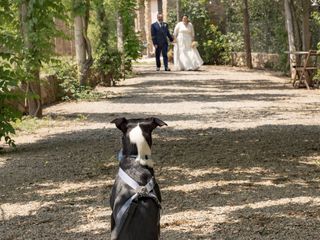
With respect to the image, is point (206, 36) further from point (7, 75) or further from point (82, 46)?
point (7, 75)

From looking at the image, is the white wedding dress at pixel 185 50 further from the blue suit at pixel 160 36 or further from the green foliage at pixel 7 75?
the green foliage at pixel 7 75

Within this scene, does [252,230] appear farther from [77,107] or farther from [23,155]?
[77,107]

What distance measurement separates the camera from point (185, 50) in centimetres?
2653

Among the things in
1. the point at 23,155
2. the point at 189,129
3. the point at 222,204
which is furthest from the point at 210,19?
the point at 222,204

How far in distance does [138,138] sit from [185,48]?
2315 cm

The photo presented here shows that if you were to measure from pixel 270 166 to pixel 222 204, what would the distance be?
182 centimetres

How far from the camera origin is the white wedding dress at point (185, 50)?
26.5m

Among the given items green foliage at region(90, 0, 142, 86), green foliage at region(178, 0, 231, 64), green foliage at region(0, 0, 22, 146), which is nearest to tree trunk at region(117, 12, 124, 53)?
green foliage at region(90, 0, 142, 86)

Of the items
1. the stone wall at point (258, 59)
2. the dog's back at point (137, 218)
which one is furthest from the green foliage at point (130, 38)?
the dog's back at point (137, 218)

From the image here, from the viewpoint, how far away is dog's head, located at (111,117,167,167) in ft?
11.9

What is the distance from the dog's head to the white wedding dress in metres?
22.9

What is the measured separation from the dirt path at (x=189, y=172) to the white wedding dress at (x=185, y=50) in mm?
12276

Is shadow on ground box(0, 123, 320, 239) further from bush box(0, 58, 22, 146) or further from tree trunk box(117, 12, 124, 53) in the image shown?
tree trunk box(117, 12, 124, 53)

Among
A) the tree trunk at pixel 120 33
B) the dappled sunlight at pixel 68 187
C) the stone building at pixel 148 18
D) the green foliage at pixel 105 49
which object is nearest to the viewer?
the dappled sunlight at pixel 68 187
